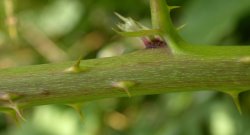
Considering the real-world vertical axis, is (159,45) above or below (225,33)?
above

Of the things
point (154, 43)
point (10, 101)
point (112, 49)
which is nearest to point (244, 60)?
point (154, 43)

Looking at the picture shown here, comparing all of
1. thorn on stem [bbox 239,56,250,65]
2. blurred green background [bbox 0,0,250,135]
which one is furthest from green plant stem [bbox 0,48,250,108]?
blurred green background [bbox 0,0,250,135]

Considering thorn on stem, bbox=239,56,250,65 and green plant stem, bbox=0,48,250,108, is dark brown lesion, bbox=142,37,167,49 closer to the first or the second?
green plant stem, bbox=0,48,250,108

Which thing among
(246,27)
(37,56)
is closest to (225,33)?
(246,27)

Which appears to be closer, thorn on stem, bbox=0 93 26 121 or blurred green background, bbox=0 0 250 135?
thorn on stem, bbox=0 93 26 121

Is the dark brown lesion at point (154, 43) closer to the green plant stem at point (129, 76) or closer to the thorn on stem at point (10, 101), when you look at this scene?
the green plant stem at point (129, 76)

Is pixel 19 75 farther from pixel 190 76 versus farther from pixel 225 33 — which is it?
pixel 225 33

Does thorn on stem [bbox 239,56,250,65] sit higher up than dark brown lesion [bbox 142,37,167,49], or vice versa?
dark brown lesion [bbox 142,37,167,49]
